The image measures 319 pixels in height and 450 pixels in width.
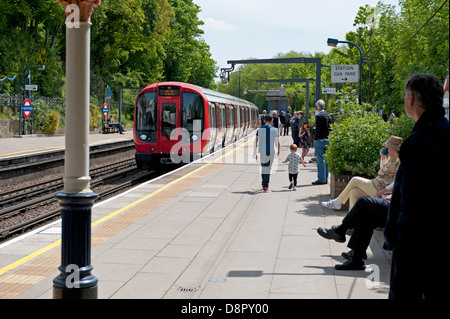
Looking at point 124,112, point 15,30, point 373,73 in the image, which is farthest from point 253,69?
point 373,73

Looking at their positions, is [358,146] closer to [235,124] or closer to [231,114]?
[231,114]

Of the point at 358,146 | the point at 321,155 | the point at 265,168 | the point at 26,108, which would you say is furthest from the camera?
the point at 26,108

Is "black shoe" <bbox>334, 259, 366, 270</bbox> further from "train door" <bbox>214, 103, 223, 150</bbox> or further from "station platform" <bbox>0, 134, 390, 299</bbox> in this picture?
"train door" <bbox>214, 103, 223, 150</bbox>

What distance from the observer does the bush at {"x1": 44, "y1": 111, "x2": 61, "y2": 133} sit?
37.8 meters

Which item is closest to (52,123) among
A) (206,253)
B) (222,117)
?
(222,117)

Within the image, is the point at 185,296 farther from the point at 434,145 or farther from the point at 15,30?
the point at 15,30

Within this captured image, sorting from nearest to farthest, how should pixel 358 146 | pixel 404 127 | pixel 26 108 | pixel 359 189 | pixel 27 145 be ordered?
pixel 359 189 < pixel 404 127 < pixel 358 146 < pixel 27 145 < pixel 26 108

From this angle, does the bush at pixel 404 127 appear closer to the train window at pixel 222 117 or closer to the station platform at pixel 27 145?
the station platform at pixel 27 145

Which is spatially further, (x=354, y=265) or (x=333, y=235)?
(x=333, y=235)

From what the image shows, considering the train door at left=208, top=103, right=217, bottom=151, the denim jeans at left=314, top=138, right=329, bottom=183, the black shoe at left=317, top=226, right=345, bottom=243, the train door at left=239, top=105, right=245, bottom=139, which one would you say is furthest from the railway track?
the train door at left=239, top=105, right=245, bottom=139

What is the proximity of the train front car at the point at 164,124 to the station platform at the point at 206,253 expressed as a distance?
895 centimetres

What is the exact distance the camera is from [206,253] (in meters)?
7.36

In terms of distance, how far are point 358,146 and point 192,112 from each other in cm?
1234
